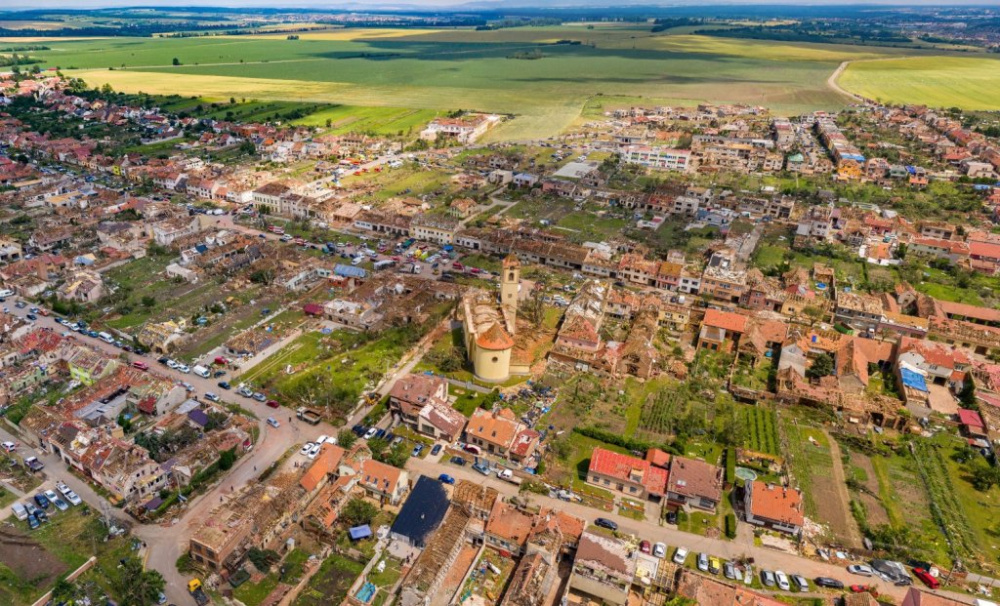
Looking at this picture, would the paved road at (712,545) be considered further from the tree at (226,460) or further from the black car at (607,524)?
the tree at (226,460)

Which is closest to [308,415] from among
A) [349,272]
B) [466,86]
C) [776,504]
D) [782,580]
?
[349,272]

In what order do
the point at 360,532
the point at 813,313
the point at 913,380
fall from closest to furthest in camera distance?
1. the point at 360,532
2. the point at 913,380
3. the point at 813,313

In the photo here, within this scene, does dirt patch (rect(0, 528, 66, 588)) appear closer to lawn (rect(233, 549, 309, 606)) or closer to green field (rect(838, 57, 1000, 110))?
lawn (rect(233, 549, 309, 606))

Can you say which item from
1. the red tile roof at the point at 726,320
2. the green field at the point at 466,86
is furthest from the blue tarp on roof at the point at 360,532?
the green field at the point at 466,86

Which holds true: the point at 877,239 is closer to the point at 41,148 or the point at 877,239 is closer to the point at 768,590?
the point at 768,590

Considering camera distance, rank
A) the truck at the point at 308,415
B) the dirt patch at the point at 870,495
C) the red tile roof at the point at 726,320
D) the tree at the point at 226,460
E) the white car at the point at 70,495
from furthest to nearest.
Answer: the red tile roof at the point at 726,320 → the truck at the point at 308,415 → the tree at the point at 226,460 → the dirt patch at the point at 870,495 → the white car at the point at 70,495

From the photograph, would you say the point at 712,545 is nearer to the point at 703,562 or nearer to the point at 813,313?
the point at 703,562
